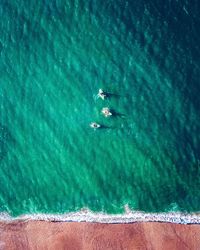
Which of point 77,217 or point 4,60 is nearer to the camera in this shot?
point 77,217

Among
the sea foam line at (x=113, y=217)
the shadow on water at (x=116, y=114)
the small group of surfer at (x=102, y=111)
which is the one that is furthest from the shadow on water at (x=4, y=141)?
the shadow on water at (x=116, y=114)

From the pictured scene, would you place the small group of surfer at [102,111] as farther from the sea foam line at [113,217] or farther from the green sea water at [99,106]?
the sea foam line at [113,217]

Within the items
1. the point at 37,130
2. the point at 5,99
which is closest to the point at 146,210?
the point at 37,130

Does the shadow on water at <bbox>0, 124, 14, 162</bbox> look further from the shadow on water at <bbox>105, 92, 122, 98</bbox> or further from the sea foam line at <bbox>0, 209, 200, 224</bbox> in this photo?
the shadow on water at <bbox>105, 92, 122, 98</bbox>

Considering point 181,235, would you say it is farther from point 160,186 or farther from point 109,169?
point 109,169

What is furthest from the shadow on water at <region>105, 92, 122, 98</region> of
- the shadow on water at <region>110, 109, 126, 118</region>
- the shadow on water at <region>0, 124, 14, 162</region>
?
the shadow on water at <region>0, 124, 14, 162</region>

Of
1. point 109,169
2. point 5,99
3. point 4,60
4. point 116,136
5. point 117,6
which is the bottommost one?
point 109,169
